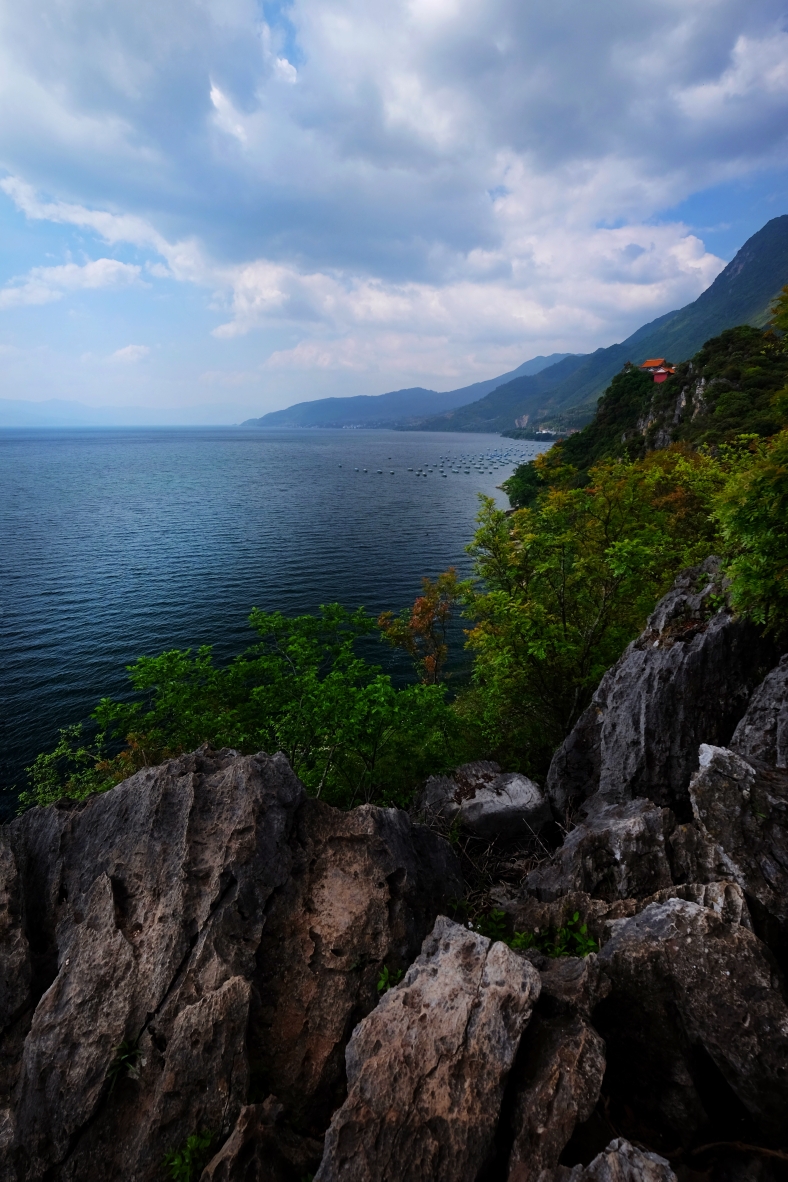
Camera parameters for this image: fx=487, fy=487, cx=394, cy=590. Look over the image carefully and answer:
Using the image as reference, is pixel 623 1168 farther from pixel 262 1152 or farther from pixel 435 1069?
pixel 262 1152

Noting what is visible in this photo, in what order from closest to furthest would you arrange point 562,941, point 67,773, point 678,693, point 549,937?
point 562,941, point 549,937, point 678,693, point 67,773

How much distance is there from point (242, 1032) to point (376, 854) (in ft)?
11.5

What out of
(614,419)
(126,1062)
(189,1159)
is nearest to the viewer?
(189,1159)

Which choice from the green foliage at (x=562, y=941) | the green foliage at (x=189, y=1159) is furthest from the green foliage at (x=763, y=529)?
the green foliage at (x=189, y=1159)

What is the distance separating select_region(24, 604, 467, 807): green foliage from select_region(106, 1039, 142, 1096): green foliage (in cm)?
889

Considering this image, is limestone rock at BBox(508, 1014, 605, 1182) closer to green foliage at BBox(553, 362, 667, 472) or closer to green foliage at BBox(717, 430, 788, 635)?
green foliage at BBox(717, 430, 788, 635)

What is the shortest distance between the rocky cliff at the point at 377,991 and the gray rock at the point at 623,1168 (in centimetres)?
2

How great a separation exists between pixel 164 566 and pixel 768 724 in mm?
75647

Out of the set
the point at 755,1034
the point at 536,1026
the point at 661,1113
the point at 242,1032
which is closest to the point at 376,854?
the point at 242,1032

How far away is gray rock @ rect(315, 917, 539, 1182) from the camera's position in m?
5.51

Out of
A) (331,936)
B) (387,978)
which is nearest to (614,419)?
(331,936)

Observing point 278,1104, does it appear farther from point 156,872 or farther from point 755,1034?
point 755,1034

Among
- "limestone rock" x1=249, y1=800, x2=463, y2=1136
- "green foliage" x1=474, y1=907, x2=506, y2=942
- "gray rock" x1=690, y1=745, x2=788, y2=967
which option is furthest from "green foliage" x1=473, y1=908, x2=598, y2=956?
"gray rock" x1=690, y1=745, x2=788, y2=967

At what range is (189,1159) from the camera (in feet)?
20.5
